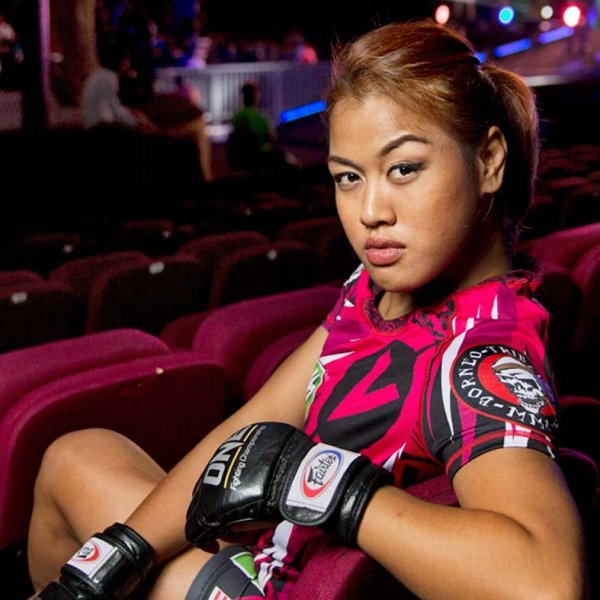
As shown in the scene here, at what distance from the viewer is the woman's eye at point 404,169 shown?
1.05 meters

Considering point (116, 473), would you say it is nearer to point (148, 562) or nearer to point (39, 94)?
point (148, 562)

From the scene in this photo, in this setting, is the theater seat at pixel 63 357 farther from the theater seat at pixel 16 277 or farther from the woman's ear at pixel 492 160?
the woman's ear at pixel 492 160

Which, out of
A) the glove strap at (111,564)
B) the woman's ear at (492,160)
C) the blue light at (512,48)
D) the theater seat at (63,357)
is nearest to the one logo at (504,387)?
the woman's ear at (492,160)

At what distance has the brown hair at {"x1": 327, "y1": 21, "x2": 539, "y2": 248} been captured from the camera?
1.06m

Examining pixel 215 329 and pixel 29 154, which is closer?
pixel 215 329

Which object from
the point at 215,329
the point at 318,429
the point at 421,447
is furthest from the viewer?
the point at 215,329

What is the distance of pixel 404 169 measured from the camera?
1.05m

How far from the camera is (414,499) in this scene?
3.01 feet

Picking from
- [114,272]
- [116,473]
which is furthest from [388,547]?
[114,272]

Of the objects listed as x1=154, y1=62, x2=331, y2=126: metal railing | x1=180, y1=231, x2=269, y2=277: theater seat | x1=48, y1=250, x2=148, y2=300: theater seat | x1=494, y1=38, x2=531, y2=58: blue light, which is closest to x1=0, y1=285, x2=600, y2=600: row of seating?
x1=48, y1=250, x2=148, y2=300: theater seat

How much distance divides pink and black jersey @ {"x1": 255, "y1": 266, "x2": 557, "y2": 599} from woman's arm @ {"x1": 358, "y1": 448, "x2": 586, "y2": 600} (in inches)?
1.4

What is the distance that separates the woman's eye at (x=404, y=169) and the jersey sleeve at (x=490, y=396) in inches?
8.5

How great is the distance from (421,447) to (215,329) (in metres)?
0.93

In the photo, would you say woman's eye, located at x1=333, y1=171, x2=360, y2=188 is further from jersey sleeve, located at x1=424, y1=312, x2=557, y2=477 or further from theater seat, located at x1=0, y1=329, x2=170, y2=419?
theater seat, located at x1=0, y1=329, x2=170, y2=419
